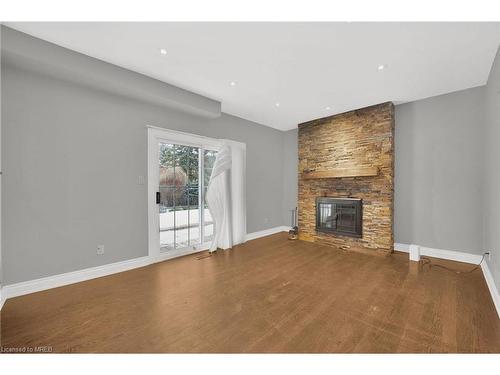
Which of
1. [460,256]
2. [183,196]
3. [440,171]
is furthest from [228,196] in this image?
[460,256]

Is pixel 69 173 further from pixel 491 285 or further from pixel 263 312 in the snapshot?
pixel 491 285

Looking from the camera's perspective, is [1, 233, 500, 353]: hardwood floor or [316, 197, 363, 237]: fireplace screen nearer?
[1, 233, 500, 353]: hardwood floor

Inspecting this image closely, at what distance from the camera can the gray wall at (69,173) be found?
7.59 ft

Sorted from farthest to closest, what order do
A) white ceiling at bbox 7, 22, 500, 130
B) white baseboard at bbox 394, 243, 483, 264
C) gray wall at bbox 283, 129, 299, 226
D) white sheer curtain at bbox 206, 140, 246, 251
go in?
gray wall at bbox 283, 129, 299, 226 < white sheer curtain at bbox 206, 140, 246, 251 < white baseboard at bbox 394, 243, 483, 264 < white ceiling at bbox 7, 22, 500, 130

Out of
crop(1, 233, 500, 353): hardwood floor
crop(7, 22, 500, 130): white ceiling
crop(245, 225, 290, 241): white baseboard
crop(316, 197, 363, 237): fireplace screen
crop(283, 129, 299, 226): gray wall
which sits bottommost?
crop(1, 233, 500, 353): hardwood floor

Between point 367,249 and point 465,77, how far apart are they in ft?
9.67

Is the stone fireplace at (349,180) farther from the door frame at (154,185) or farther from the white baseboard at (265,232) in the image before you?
the door frame at (154,185)

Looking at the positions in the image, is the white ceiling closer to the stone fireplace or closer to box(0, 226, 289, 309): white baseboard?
the stone fireplace

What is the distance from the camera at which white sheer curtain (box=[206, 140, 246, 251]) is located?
4.10 metres

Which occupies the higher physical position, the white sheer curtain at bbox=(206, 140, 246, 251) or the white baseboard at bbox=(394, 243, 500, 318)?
the white sheer curtain at bbox=(206, 140, 246, 251)

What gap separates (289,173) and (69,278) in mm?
4800

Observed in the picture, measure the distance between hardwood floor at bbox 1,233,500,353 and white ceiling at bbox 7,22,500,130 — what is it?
8.64ft

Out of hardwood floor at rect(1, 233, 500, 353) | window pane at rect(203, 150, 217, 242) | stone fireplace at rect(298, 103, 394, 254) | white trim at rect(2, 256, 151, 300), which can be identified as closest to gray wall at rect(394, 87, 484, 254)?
stone fireplace at rect(298, 103, 394, 254)
